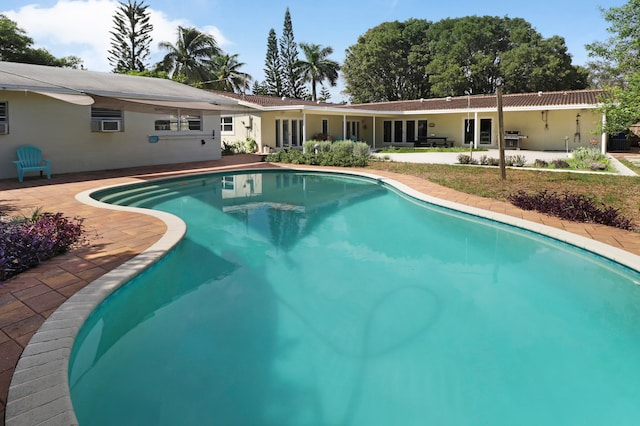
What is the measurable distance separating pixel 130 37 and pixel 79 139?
22459 millimetres

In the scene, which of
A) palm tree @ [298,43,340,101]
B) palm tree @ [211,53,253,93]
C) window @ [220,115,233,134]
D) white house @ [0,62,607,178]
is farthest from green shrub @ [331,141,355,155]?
palm tree @ [298,43,340,101]

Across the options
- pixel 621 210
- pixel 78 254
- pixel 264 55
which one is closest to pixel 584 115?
pixel 621 210

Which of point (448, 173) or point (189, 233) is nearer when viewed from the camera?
point (189, 233)

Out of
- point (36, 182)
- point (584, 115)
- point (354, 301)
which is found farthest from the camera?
point (584, 115)

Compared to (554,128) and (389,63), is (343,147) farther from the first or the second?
(389,63)

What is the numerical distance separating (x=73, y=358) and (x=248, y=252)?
3436mm

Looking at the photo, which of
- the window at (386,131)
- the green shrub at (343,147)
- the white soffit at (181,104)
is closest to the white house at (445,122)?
the window at (386,131)

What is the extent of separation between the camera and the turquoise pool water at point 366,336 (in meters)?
3.05

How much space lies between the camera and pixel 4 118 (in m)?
11.2

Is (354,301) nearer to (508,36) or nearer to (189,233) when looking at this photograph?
(189,233)

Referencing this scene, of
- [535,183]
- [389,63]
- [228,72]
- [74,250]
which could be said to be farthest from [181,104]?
[389,63]

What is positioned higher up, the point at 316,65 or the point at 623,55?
the point at 316,65

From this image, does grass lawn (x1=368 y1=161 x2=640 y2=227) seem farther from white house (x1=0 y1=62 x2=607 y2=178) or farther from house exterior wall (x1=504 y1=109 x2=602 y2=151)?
house exterior wall (x1=504 y1=109 x2=602 y2=151)

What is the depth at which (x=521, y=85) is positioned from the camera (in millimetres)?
33969
